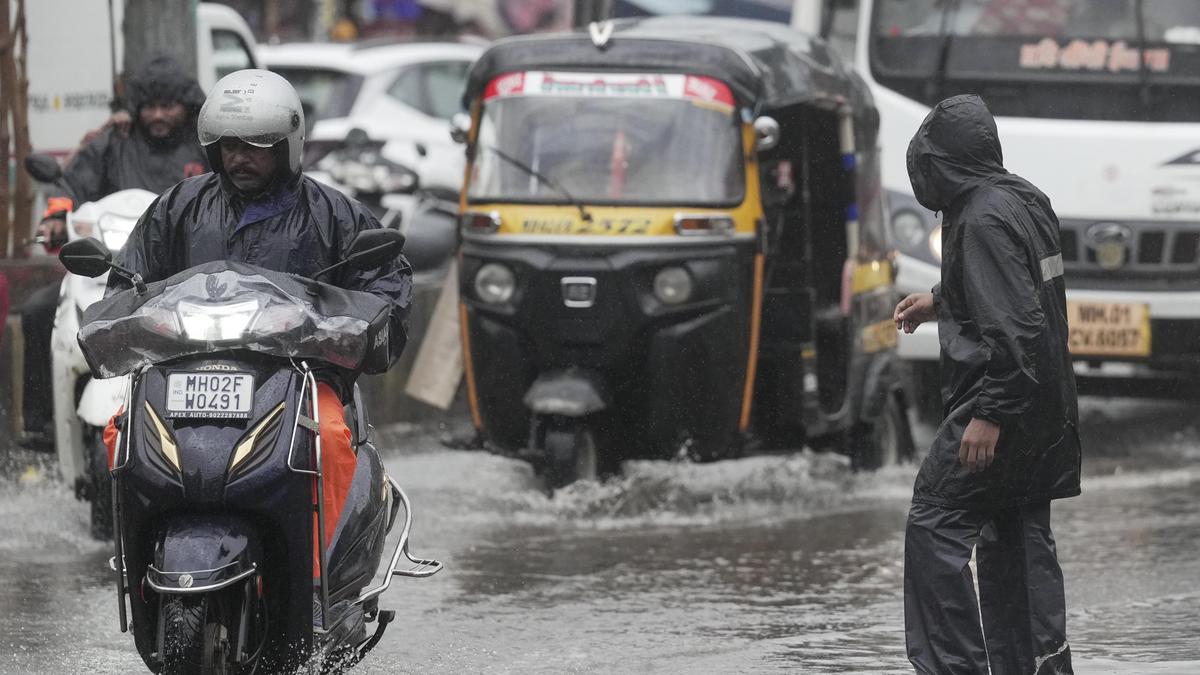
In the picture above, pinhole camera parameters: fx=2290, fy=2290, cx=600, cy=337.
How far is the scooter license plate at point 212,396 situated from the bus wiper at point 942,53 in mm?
7781

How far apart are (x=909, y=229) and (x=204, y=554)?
7.73m

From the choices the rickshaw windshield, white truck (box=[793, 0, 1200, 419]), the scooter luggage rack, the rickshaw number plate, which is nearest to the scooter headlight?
the scooter luggage rack

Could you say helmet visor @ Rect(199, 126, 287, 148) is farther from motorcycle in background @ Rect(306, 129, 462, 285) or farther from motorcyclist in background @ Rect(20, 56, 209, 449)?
motorcycle in background @ Rect(306, 129, 462, 285)

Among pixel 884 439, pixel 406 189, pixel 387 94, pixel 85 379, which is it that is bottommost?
pixel 884 439

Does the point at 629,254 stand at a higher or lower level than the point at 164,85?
lower

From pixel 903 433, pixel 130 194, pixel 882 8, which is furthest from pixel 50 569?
pixel 882 8

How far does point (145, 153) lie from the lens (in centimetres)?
904

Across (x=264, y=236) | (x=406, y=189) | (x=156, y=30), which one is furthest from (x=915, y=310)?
(x=406, y=189)

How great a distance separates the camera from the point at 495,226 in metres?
9.76

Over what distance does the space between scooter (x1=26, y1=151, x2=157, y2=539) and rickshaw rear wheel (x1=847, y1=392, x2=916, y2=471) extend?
12.7 feet

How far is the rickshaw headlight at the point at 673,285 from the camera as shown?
9.49 m

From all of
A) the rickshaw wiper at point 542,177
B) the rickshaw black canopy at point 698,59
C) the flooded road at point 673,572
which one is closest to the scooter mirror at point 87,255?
the flooded road at point 673,572

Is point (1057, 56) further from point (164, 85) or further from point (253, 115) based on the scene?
point (253, 115)

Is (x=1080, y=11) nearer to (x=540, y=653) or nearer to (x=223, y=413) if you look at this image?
(x=540, y=653)
